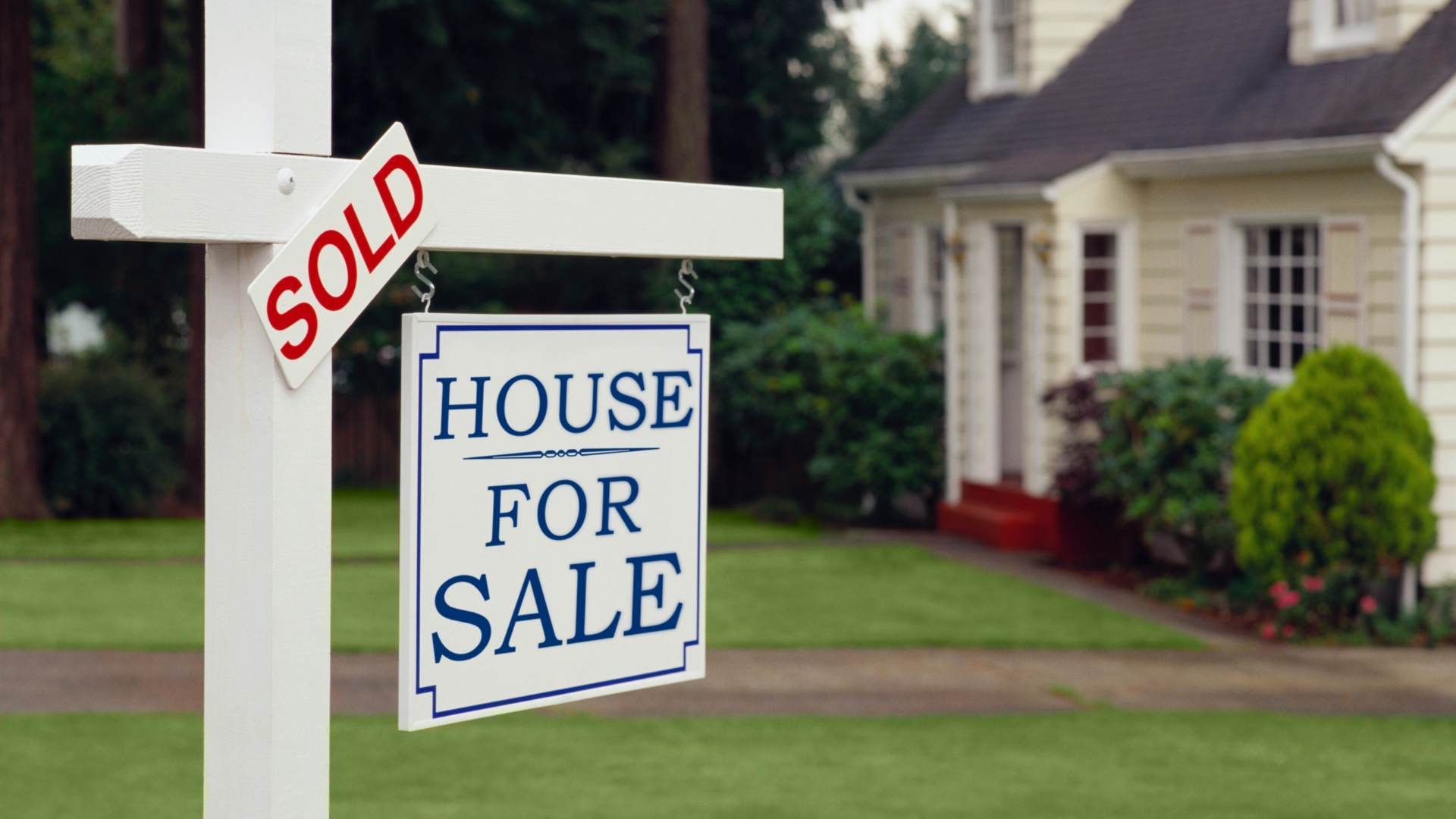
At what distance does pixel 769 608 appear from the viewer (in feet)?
39.2

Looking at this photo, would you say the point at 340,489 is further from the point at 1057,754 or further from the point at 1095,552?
the point at 1057,754

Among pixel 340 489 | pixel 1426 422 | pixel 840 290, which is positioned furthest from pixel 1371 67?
pixel 340 489

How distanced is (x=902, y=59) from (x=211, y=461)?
25.4 meters

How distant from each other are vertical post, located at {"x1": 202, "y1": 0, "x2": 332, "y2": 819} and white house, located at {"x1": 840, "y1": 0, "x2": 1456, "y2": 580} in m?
9.89

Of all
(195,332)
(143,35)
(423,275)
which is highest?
(143,35)

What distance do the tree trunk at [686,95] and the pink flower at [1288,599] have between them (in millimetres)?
9230

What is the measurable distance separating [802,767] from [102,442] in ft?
36.4

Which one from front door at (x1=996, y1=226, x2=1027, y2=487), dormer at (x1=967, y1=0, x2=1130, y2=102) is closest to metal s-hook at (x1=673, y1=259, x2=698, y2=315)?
front door at (x1=996, y1=226, x2=1027, y2=487)

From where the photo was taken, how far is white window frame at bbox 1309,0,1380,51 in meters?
12.9

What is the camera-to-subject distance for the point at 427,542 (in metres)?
2.87

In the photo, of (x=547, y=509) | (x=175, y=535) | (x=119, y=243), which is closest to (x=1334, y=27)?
(x=175, y=535)

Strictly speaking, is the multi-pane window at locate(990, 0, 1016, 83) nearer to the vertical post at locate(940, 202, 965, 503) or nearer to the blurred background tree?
the blurred background tree

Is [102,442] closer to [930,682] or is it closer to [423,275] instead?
[930,682]

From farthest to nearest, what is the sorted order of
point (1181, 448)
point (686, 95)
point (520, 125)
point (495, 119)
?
point (520, 125), point (495, 119), point (686, 95), point (1181, 448)
